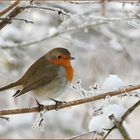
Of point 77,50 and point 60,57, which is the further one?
point 77,50

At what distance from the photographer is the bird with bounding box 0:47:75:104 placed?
2855mm

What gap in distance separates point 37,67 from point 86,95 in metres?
0.94

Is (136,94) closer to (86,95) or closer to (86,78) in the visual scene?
(86,95)

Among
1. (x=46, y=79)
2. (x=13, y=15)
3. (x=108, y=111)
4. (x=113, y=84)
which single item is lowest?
(x=46, y=79)

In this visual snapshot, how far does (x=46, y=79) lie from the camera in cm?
300

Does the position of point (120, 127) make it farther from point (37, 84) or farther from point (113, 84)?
point (37, 84)

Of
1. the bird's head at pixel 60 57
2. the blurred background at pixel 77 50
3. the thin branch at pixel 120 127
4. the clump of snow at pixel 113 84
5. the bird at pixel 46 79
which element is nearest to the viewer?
the thin branch at pixel 120 127

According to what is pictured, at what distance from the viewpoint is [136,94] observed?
2.07 m

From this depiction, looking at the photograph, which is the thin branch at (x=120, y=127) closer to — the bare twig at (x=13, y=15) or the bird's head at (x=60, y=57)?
the bare twig at (x=13, y=15)

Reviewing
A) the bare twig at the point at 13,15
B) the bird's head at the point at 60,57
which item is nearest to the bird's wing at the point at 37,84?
the bird's head at the point at 60,57

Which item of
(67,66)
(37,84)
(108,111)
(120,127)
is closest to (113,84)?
(108,111)

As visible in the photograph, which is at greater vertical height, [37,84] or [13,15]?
[13,15]

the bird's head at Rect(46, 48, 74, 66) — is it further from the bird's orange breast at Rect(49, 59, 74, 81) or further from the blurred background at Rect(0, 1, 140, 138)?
the blurred background at Rect(0, 1, 140, 138)

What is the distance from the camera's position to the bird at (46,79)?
286 centimetres
